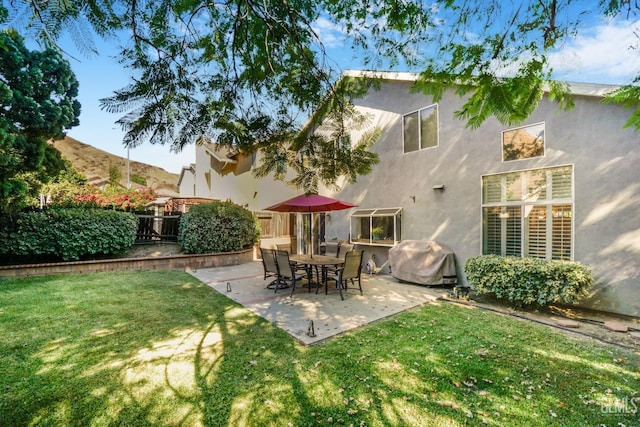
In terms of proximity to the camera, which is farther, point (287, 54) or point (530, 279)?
point (530, 279)

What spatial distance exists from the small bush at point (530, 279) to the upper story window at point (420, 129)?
4312mm

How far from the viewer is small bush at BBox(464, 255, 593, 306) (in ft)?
19.4

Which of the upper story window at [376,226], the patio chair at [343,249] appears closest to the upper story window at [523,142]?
the upper story window at [376,226]

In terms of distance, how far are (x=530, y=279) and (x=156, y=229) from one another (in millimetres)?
14221

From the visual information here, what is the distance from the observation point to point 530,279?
6324mm

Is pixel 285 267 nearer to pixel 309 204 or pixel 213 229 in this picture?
pixel 309 204

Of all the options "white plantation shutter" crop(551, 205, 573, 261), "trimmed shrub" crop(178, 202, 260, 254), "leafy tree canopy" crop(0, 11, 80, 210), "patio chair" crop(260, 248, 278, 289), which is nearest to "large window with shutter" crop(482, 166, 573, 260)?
"white plantation shutter" crop(551, 205, 573, 261)

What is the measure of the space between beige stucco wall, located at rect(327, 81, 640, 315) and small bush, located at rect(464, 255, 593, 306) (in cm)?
75

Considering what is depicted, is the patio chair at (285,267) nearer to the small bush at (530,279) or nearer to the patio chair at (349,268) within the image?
the patio chair at (349,268)

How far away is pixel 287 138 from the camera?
159 inches

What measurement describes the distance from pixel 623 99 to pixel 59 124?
1256 cm

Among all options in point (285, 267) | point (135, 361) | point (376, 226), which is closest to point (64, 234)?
point (285, 267)

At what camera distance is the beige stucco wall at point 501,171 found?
591 centimetres

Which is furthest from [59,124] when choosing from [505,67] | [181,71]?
[505,67]
